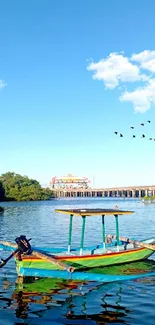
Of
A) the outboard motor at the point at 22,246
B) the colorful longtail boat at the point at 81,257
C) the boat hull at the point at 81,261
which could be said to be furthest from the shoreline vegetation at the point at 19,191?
the outboard motor at the point at 22,246

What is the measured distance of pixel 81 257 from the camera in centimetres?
2050

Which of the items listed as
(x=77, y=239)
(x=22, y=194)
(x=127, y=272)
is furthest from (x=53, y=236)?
(x=22, y=194)

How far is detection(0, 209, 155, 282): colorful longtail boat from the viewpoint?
56.5 ft

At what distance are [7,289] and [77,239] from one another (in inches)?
788

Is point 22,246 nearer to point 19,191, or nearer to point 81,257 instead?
point 81,257

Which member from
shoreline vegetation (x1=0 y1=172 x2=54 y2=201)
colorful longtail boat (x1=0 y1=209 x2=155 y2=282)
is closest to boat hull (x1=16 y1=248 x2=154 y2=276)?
colorful longtail boat (x1=0 y1=209 x2=155 y2=282)

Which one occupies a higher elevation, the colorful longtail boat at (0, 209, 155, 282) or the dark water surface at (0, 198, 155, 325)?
the colorful longtail boat at (0, 209, 155, 282)

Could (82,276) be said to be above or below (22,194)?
below

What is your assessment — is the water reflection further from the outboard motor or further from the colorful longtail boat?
the outboard motor

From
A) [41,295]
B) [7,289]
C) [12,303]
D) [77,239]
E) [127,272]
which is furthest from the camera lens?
[77,239]

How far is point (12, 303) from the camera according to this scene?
15.3 meters

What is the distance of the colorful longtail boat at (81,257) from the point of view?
17234mm

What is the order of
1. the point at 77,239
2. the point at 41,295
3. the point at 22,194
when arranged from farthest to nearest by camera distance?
the point at 22,194 < the point at 77,239 < the point at 41,295

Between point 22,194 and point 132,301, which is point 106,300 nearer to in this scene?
point 132,301
